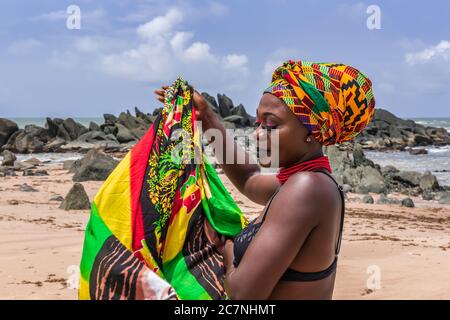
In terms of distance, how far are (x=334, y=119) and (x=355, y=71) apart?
0.21 m

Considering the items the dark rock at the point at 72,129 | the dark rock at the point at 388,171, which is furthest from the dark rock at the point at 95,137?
the dark rock at the point at 388,171

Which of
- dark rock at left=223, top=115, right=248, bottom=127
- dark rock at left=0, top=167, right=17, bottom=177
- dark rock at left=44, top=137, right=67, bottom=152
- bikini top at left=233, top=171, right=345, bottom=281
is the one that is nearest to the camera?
bikini top at left=233, top=171, right=345, bottom=281

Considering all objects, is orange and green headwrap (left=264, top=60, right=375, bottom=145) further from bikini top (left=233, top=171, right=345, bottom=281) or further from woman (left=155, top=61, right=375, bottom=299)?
bikini top (left=233, top=171, right=345, bottom=281)

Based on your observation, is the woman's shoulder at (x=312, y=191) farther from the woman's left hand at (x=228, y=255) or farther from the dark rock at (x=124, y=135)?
the dark rock at (x=124, y=135)

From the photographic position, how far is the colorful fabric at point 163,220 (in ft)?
7.16

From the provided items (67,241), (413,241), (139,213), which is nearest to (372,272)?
(413,241)

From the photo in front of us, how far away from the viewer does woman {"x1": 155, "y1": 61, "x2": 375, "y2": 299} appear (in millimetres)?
1910

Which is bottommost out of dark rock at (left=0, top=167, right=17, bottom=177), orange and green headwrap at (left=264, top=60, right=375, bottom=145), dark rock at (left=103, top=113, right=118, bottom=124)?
dark rock at (left=0, top=167, right=17, bottom=177)

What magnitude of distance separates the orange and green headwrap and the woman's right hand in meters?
0.70

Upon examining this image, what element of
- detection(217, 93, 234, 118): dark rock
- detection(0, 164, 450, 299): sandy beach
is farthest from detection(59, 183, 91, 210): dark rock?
detection(217, 93, 234, 118): dark rock

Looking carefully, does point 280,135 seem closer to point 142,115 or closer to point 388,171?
point 388,171

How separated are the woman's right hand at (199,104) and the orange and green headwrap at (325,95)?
696 mm
